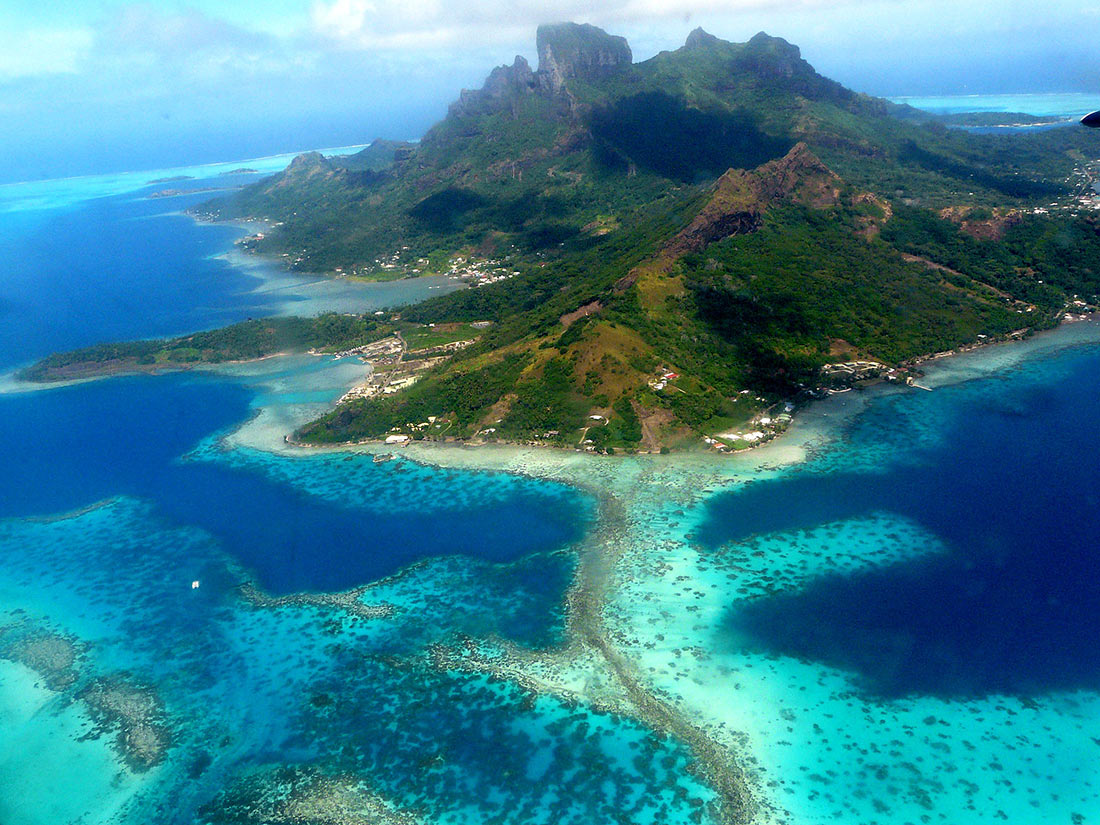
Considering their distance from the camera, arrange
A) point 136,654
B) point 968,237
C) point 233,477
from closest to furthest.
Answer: point 136,654
point 233,477
point 968,237

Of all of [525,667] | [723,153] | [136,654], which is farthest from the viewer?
[723,153]

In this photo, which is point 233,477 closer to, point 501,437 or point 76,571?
point 76,571

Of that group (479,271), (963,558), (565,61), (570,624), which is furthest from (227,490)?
(565,61)

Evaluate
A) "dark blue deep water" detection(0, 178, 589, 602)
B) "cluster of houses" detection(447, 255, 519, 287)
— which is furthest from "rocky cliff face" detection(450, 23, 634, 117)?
"dark blue deep water" detection(0, 178, 589, 602)

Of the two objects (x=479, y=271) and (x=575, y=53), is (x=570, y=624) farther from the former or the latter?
(x=575, y=53)

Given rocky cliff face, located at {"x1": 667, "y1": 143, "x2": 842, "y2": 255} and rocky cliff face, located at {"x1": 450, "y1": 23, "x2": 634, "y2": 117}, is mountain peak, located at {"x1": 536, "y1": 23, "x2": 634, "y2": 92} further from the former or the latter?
rocky cliff face, located at {"x1": 667, "y1": 143, "x2": 842, "y2": 255}

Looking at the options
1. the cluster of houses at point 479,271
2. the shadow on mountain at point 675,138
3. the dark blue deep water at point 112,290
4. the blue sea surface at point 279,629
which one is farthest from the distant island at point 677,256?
the dark blue deep water at point 112,290

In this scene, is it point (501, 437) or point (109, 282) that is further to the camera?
point (109, 282)

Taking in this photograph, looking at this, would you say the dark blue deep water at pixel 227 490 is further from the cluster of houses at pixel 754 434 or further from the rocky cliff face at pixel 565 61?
the rocky cliff face at pixel 565 61

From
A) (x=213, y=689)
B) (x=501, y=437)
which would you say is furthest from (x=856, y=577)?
(x=213, y=689)
